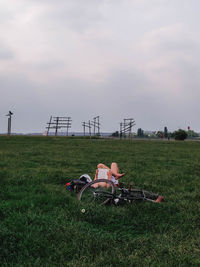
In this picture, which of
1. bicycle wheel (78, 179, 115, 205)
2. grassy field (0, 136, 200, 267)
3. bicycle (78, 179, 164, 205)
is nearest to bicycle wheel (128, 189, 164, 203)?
bicycle (78, 179, 164, 205)

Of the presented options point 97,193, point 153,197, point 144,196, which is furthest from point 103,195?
point 153,197

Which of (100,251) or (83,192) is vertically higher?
(83,192)

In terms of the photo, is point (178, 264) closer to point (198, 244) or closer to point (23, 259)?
point (198, 244)

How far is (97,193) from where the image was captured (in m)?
5.11

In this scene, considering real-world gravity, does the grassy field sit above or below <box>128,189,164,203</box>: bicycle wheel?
below

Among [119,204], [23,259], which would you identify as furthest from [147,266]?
[119,204]

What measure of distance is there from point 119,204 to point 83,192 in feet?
2.64

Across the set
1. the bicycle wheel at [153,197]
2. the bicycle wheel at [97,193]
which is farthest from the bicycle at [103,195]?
the bicycle wheel at [153,197]

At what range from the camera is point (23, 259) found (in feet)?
10.2

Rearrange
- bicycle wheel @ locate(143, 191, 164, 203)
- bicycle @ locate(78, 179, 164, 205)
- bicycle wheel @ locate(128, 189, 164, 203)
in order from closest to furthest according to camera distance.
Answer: bicycle @ locate(78, 179, 164, 205) → bicycle wheel @ locate(128, 189, 164, 203) → bicycle wheel @ locate(143, 191, 164, 203)

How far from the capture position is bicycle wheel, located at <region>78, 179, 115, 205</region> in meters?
5.08

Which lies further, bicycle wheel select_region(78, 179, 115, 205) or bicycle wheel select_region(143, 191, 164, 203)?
Result: bicycle wheel select_region(143, 191, 164, 203)

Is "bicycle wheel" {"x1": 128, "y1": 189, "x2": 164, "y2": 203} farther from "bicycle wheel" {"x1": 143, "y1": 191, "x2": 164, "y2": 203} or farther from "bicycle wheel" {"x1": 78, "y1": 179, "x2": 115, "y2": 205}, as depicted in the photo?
"bicycle wheel" {"x1": 78, "y1": 179, "x2": 115, "y2": 205}

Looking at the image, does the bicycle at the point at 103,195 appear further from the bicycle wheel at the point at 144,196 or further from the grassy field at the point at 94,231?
the grassy field at the point at 94,231
